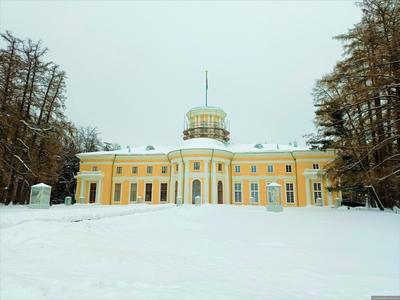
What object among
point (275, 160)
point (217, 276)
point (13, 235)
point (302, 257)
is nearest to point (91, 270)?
point (217, 276)

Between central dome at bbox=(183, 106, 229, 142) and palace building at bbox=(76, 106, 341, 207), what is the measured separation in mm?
133

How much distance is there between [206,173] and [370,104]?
17.7m

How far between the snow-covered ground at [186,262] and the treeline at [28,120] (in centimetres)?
1106

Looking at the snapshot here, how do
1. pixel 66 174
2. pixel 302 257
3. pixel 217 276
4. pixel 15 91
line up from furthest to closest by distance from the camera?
pixel 66 174 → pixel 15 91 → pixel 302 257 → pixel 217 276

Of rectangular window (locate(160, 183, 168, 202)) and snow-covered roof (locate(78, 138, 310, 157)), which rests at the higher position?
snow-covered roof (locate(78, 138, 310, 157))

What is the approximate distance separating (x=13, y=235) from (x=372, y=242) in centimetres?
844

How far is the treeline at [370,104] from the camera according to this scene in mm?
10719

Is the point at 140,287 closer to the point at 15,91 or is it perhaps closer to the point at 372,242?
the point at 372,242

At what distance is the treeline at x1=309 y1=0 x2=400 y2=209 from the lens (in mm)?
10719

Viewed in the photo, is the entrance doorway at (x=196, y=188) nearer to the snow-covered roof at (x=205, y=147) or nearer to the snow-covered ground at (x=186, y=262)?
the snow-covered roof at (x=205, y=147)

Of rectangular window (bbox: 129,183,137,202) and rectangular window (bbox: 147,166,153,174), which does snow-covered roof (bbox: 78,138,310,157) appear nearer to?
rectangular window (bbox: 147,166,153,174)

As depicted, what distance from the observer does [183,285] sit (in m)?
3.78

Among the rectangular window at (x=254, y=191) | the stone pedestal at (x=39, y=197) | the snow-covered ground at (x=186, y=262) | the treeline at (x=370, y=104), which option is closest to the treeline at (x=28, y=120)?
the stone pedestal at (x=39, y=197)

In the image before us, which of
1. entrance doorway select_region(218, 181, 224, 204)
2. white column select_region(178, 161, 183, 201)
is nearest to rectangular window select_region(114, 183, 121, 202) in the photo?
white column select_region(178, 161, 183, 201)
